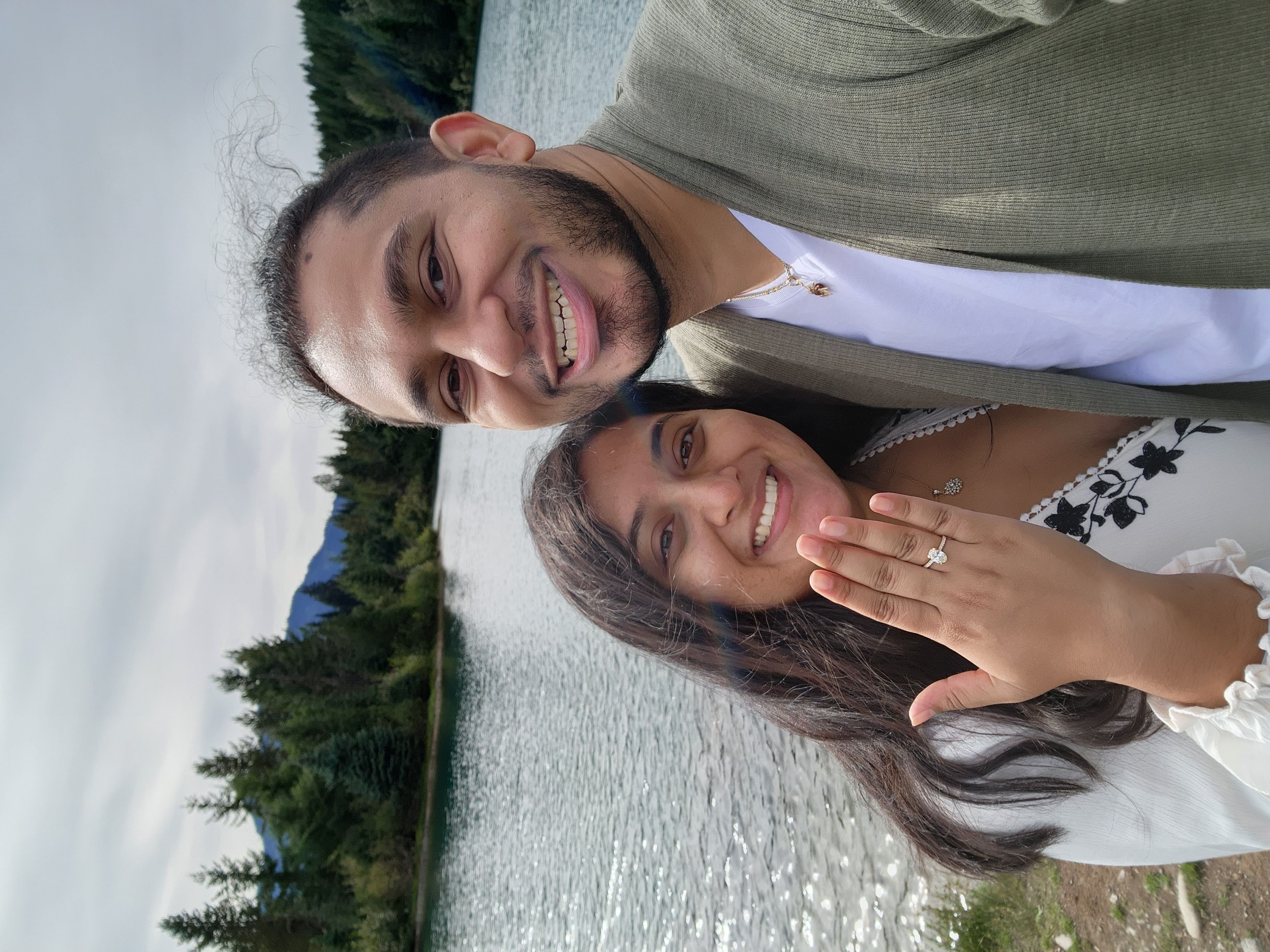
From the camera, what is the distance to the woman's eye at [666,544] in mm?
2637

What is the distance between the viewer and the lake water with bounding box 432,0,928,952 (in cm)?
545

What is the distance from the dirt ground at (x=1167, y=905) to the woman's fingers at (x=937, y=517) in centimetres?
215

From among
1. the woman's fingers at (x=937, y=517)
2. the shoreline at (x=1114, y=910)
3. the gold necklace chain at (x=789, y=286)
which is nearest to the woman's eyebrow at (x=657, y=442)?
the gold necklace chain at (x=789, y=286)

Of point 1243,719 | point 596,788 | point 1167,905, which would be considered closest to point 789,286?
point 1243,719

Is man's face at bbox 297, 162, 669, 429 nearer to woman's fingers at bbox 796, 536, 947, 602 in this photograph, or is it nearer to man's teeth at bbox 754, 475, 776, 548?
man's teeth at bbox 754, 475, 776, 548

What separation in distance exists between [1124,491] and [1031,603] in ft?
2.91

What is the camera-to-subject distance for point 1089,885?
3.35 metres

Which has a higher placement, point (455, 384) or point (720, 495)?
point (455, 384)

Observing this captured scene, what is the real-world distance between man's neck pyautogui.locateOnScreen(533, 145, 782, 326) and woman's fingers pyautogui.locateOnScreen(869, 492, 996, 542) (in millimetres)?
1135

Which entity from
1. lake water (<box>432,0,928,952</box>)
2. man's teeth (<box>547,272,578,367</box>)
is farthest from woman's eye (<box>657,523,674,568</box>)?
lake water (<box>432,0,928,952</box>)

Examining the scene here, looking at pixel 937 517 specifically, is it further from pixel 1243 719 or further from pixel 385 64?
pixel 385 64

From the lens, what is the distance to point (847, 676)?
246 centimetres

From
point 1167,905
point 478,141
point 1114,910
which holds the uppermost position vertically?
point 478,141

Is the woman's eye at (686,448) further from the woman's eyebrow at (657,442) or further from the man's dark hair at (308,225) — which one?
the man's dark hair at (308,225)
